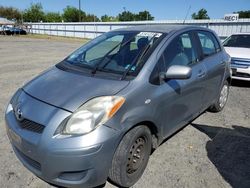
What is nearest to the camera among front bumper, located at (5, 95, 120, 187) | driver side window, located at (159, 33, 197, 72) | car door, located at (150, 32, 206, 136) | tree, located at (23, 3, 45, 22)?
front bumper, located at (5, 95, 120, 187)

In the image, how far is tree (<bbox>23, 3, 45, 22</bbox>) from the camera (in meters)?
79.9

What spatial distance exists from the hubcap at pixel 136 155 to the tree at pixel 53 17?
300ft

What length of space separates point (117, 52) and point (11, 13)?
91.1m

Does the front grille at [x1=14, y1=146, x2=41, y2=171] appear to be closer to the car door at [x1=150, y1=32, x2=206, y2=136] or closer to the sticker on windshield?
the car door at [x1=150, y1=32, x2=206, y2=136]

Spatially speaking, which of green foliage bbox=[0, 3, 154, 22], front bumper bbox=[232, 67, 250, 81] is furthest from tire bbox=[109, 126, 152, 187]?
green foliage bbox=[0, 3, 154, 22]

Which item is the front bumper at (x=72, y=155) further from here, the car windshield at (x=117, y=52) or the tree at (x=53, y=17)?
the tree at (x=53, y=17)

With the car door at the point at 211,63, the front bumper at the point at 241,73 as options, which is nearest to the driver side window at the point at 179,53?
the car door at the point at 211,63

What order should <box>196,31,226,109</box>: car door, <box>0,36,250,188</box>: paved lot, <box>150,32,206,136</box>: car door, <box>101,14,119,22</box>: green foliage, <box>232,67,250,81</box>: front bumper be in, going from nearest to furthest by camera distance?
<box>0,36,250,188</box>: paved lot, <box>150,32,206,136</box>: car door, <box>196,31,226,109</box>: car door, <box>232,67,250,81</box>: front bumper, <box>101,14,119,22</box>: green foliage

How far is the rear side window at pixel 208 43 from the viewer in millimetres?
4270

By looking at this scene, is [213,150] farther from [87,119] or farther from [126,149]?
[87,119]

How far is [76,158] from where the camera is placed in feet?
7.63

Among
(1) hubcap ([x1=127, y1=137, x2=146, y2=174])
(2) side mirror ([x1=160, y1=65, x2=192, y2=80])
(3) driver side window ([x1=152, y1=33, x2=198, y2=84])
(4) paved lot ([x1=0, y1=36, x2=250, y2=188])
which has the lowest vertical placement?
(4) paved lot ([x1=0, y1=36, x2=250, y2=188])

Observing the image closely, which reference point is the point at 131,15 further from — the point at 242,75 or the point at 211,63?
the point at 211,63

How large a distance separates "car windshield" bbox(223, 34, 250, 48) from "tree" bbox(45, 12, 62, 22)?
8641 cm
